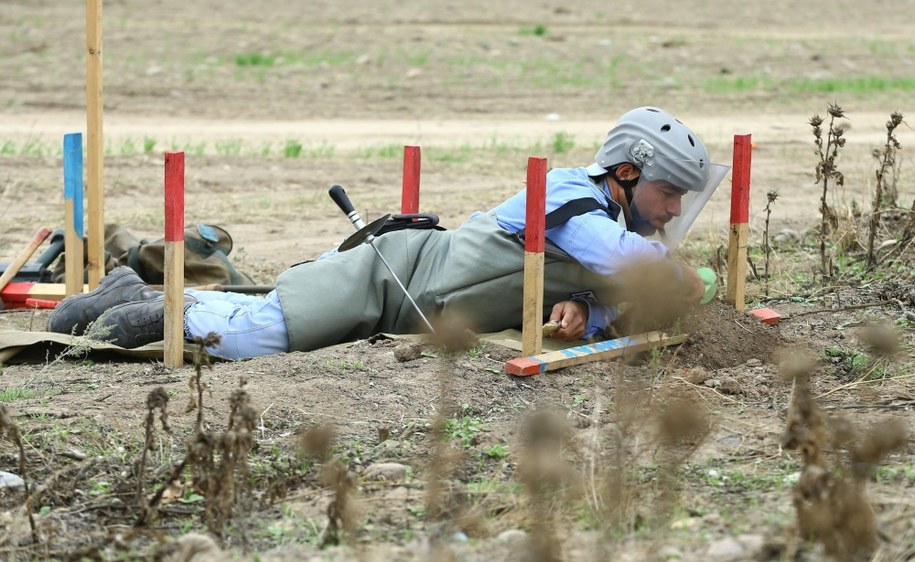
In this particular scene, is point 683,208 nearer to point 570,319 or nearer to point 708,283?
point 708,283

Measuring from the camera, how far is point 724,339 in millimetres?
4969

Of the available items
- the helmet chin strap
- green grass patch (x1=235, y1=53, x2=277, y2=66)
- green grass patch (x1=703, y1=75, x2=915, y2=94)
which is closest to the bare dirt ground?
the helmet chin strap

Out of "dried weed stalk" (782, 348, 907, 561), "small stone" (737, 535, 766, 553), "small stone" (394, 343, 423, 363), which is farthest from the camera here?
"small stone" (394, 343, 423, 363)

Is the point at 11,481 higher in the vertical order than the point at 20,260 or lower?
lower

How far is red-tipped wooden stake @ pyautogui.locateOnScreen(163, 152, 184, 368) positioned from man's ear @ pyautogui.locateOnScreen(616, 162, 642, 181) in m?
1.72

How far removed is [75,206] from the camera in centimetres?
587

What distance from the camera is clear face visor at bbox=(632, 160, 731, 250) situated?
4.89 meters

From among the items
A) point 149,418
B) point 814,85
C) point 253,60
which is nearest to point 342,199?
point 149,418

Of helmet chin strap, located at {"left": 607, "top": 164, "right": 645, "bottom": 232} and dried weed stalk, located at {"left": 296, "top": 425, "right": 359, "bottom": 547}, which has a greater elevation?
helmet chin strap, located at {"left": 607, "top": 164, "right": 645, "bottom": 232}

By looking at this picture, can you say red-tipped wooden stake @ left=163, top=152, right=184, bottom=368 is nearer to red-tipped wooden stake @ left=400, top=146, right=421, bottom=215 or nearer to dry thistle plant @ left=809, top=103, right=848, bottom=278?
red-tipped wooden stake @ left=400, top=146, right=421, bottom=215

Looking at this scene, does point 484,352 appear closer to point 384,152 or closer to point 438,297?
point 438,297

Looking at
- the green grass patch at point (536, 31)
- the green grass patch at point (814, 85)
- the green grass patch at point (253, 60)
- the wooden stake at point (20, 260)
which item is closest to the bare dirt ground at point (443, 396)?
the wooden stake at point (20, 260)

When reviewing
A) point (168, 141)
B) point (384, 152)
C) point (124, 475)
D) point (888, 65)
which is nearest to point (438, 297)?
point (124, 475)

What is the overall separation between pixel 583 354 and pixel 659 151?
2.85ft
